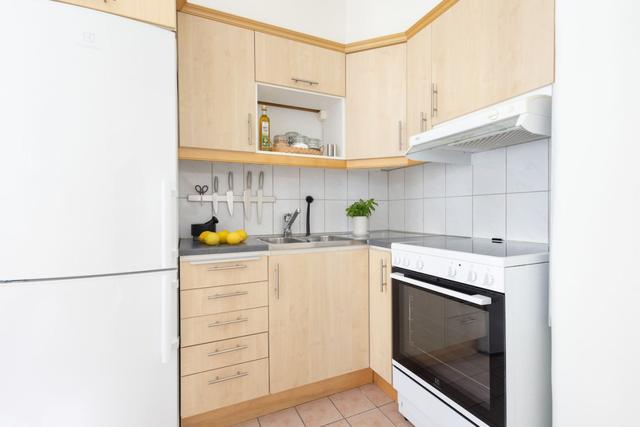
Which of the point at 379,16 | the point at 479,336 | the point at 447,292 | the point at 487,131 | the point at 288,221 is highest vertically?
Result: the point at 379,16

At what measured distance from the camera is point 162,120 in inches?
52.5

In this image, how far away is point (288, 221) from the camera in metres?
2.24

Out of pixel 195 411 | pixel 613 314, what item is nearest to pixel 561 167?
pixel 613 314

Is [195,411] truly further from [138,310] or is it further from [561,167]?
[561,167]

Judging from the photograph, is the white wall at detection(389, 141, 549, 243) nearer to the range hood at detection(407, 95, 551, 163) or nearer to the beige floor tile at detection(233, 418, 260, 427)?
the range hood at detection(407, 95, 551, 163)

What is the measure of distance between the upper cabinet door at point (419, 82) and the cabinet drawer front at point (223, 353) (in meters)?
1.48

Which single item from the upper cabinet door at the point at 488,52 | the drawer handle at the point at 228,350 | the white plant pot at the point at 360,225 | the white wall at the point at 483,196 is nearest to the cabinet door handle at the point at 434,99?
the upper cabinet door at the point at 488,52

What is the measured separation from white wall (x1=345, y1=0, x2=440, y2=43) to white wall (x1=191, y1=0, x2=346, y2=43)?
0.22 feet

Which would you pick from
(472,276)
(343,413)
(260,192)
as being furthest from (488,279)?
(260,192)

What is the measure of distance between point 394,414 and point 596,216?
1.40m

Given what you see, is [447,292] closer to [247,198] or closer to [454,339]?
[454,339]

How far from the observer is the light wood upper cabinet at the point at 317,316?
1.69 m

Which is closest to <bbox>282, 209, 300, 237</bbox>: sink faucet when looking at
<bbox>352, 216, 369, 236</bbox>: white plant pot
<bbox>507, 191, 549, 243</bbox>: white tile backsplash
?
<bbox>352, 216, 369, 236</bbox>: white plant pot

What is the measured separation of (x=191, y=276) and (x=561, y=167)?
1516 mm
